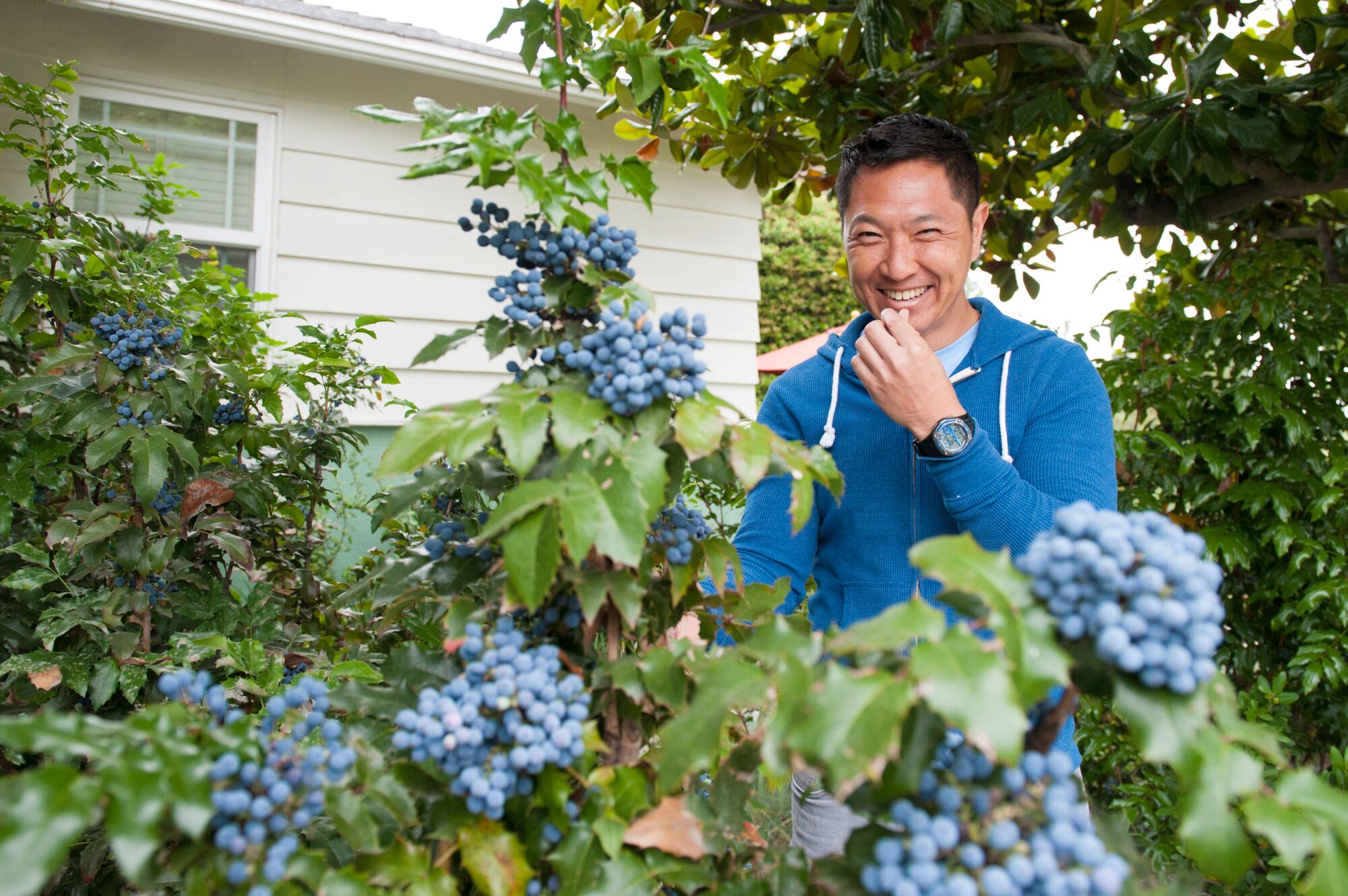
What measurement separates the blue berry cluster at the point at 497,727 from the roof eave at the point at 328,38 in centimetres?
398

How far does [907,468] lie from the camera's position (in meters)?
1.82

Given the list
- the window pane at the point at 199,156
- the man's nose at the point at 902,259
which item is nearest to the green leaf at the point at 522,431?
the man's nose at the point at 902,259

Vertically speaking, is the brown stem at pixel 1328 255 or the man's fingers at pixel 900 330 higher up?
the brown stem at pixel 1328 255

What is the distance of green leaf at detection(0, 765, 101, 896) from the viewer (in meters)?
0.56

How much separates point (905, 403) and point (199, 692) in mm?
1198

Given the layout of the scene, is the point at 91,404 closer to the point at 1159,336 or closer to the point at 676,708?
the point at 676,708

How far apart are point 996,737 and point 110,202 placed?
186 inches

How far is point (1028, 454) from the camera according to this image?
5.51 feet

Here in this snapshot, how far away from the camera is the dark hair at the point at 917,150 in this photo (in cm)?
176

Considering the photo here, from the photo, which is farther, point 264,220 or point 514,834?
point 264,220

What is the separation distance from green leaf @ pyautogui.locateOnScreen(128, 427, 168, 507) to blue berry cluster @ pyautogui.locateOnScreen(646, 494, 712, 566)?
1.24 m

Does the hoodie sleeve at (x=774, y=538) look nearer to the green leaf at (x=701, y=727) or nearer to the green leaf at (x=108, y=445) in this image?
the green leaf at (x=701, y=727)

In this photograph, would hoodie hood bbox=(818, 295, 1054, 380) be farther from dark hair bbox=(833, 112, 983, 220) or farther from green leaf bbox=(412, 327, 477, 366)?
green leaf bbox=(412, 327, 477, 366)

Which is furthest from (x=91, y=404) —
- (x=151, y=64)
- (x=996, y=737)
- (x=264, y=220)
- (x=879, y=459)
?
(x=151, y=64)
